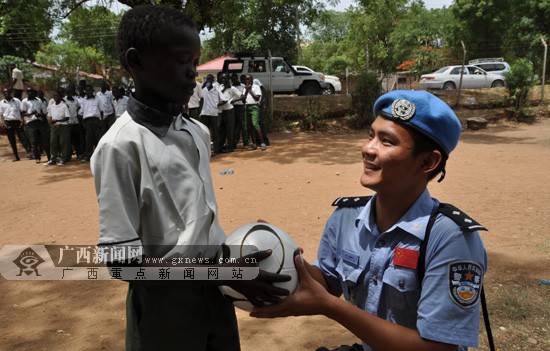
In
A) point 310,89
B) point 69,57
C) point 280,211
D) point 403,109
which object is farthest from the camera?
point 69,57

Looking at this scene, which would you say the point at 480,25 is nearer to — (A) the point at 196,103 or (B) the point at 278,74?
(B) the point at 278,74

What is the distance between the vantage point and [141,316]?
159 centimetres

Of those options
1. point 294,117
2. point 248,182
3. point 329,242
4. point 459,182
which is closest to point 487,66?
point 294,117

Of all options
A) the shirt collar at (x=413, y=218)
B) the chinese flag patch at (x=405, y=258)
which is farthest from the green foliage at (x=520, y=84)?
the chinese flag patch at (x=405, y=258)

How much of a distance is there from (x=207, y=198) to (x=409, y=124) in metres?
0.73

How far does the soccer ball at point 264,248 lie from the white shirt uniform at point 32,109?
1057 centimetres

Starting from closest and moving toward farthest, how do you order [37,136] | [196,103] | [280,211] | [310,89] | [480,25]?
[280,211] < [196,103] < [37,136] < [310,89] < [480,25]

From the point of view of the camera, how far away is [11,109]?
10.7m

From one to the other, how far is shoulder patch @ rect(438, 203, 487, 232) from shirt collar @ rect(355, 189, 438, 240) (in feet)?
0.15

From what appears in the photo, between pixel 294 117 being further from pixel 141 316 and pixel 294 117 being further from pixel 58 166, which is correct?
pixel 141 316

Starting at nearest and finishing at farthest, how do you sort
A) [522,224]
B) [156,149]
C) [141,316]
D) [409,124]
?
1. [409,124]
2. [156,149]
3. [141,316]
4. [522,224]

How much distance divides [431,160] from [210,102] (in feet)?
29.9

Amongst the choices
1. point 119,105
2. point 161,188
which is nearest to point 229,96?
point 119,105

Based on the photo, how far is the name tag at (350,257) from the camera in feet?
5.01
